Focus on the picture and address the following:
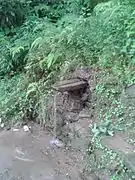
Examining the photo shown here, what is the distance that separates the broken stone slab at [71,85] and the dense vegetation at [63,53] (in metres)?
0.24

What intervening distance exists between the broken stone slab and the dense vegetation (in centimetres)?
24

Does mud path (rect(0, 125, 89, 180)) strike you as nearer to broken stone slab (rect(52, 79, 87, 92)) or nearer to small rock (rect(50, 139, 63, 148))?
small rock (rect(50, 139, 63, 148))

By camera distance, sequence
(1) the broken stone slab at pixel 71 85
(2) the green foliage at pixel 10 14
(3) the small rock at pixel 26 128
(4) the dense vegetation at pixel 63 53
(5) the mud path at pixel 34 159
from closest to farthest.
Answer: (5) the mud path at pixel 34 159
(4) the dense vegetation at pixel 63 53
(1) the broken stone slab at pixel 71 85
(3) the small rock at pixel 26 128
(2) the green foliage at pixel 10 14

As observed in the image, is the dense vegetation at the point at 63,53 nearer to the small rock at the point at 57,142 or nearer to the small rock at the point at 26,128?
the small rock at the point at 26,128

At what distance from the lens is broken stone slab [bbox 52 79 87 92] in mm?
4562

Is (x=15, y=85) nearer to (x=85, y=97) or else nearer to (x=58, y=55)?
(x=58, y=55)

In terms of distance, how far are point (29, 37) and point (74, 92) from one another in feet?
6.47

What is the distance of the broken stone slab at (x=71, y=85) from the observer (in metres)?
4.56

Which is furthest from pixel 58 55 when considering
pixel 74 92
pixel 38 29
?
pixel 38 29

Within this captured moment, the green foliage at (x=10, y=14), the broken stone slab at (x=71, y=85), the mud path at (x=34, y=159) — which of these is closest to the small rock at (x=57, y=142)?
the mud path at (x=34, y=159)

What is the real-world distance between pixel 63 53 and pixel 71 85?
75 centimetres

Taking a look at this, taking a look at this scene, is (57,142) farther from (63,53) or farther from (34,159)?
(63,53)

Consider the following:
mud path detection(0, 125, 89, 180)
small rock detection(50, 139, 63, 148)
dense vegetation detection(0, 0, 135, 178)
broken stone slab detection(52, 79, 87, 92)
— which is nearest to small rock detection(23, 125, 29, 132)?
mud path detection(0, 125, 89, 180)

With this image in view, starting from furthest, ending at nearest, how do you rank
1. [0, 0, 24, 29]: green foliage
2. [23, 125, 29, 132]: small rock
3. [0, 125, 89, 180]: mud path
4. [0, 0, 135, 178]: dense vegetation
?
[0, 0, 24, 29]: green foliage → [23, 125, 29, 132]: small rock → [0, 0, 135, 178]: dense vegetation → [0, 125, 89, 180]: mud path
